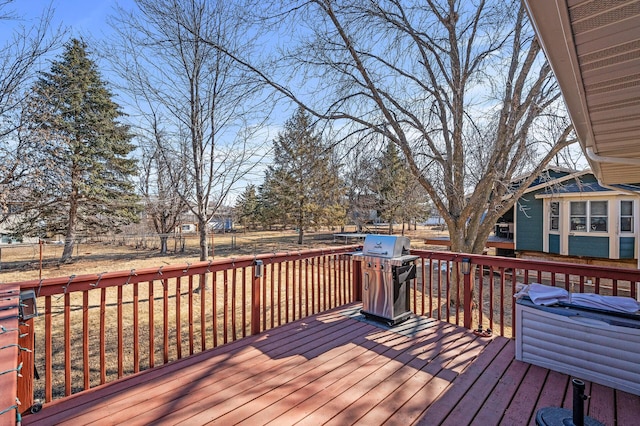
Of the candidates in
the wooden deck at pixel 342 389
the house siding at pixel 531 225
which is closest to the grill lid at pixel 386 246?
the wooden deck at pixel 342 389

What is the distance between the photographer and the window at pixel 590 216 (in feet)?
30.7

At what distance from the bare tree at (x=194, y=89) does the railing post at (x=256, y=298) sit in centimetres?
398

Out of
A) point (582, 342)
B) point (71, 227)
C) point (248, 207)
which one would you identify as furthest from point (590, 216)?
point (248, 207)

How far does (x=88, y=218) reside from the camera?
13.5 meters

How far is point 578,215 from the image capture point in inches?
385

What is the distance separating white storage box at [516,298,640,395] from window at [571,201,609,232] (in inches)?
378

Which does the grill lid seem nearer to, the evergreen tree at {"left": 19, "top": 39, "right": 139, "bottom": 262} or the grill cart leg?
the grill cart leg

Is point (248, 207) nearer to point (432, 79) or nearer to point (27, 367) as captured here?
point (432, 79)

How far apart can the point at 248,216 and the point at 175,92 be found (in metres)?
24.0

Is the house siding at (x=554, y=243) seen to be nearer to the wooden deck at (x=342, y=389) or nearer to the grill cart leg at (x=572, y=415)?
the wooden deck at (x=342, y=389)


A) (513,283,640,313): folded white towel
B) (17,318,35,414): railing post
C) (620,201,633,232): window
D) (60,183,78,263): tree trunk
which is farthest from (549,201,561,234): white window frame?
(60,183,78,263): tree trunk

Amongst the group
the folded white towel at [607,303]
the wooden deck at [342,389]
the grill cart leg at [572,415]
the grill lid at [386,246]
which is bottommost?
the wooden deck at [342,389]

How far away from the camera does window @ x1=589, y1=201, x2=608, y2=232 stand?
369 inches

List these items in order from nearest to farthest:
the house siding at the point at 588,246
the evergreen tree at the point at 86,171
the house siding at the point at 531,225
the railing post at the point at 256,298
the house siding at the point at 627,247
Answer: the railing post at the point at 256,298
the house siding at the point at 627,247
the house siding at the point at 588,246
the house siding at the point at 531,225
the evergreen tree at the point at 86,171
